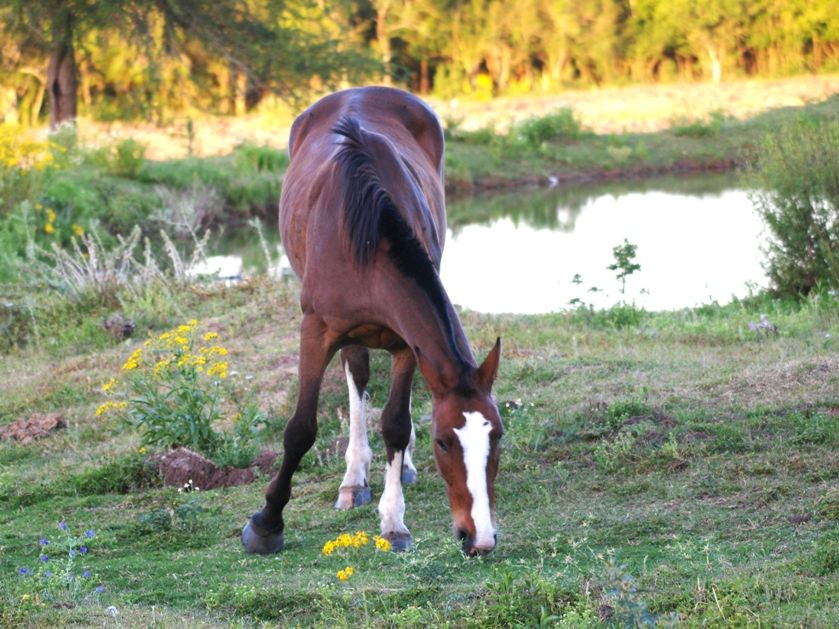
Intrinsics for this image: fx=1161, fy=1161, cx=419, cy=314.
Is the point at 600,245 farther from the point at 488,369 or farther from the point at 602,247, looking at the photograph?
the point at 488,369

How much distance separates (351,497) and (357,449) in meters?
0.28

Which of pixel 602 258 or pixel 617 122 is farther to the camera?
pixel 617 122

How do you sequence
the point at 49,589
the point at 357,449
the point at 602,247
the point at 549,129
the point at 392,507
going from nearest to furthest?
the point at 49,589 < the point at 392,507 < the point at 357,449 < the point at 602,247 < the point at 549,129

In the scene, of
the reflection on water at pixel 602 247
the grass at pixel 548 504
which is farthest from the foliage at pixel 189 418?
the reflection on water at pixel 602 247

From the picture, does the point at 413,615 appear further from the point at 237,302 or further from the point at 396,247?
the point at 237,302

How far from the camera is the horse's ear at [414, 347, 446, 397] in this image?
4.40 m

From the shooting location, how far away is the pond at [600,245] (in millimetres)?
13281

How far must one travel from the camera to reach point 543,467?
591cm

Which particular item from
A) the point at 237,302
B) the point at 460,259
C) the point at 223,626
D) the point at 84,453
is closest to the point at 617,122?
A: the point at 460,259

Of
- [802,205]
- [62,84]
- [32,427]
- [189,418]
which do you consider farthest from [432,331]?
[62,84]

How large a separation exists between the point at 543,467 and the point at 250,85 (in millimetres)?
17191

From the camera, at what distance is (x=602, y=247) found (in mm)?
17062

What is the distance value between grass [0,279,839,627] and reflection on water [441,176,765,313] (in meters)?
2.64

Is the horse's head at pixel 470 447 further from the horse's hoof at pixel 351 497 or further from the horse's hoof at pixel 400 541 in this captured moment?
the horse's hoof at pixel 351 497
